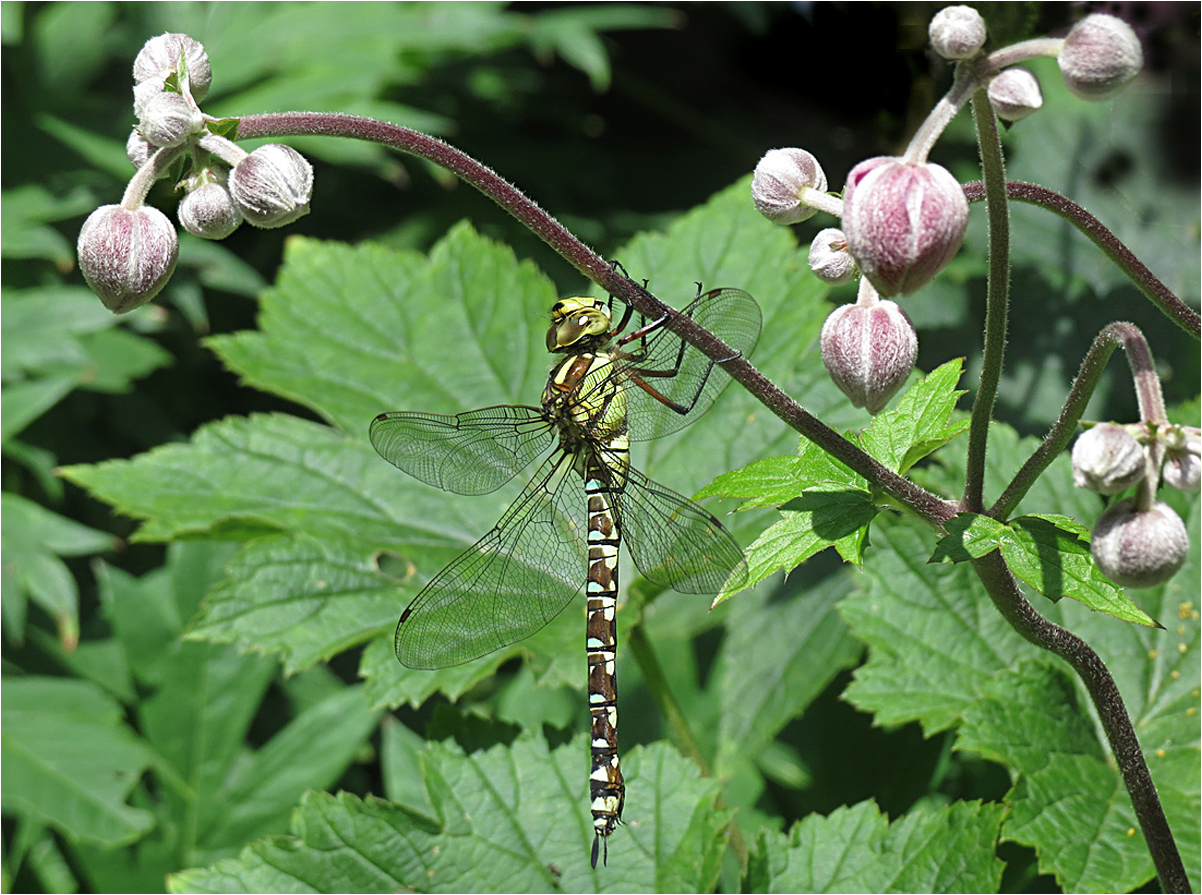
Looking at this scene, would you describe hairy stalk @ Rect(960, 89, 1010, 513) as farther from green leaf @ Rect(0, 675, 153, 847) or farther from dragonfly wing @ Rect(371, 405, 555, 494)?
green leaf @ Rect(0, 675, 153, 847)

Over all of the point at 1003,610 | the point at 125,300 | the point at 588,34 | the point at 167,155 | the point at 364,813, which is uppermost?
the point at 588,34

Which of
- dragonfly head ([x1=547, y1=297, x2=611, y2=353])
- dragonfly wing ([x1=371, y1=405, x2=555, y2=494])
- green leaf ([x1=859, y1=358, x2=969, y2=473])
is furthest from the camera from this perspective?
dragonfly wing ([x1=371, y1=405, x2=555, y2=494])

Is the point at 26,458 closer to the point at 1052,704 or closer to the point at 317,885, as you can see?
the point at 317,885

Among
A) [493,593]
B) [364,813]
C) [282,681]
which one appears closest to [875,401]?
[493,593]

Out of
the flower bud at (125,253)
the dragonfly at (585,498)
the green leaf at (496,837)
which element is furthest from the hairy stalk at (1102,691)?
the flower bud at (125,253)

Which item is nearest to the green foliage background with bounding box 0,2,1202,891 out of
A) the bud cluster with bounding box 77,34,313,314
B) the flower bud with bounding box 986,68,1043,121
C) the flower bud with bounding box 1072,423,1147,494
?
the bud cluster with bounding box 77,34,313,314
